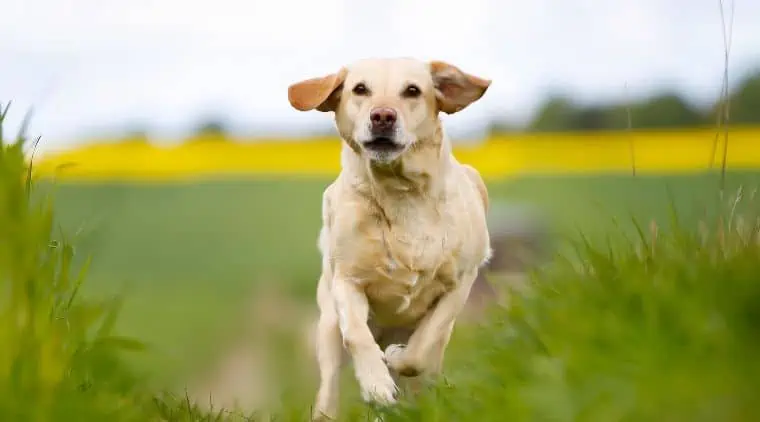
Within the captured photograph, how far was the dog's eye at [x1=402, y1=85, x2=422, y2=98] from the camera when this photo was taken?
18.8ft

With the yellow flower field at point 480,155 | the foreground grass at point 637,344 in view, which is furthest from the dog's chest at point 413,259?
the yellow flower field at point 480,155

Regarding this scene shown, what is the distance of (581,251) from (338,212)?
1584 mm

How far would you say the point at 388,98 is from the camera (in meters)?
5.65

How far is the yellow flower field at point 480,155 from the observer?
18.6 m

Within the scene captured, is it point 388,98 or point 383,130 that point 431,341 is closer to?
point 383,130

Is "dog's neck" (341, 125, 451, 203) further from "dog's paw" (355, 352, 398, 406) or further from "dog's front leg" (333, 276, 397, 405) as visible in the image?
"dog's paw" (355, 352, 398, 406)

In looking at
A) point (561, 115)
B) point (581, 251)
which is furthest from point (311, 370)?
point (561, 115)

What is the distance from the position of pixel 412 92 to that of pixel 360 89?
0.26m

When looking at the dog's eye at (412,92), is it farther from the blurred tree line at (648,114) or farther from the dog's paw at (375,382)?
the blurred tree line at (648,114)

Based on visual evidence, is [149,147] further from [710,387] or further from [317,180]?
[710,387]

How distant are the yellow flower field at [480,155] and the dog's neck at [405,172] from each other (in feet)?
34.3

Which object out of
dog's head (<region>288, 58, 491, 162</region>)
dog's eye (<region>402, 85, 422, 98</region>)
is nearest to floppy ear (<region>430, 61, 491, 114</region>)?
dog's head (<region>288, 58, 491, 162</region>)

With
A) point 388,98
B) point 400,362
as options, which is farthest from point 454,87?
point 400,362

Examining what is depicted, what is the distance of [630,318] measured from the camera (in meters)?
3.62
